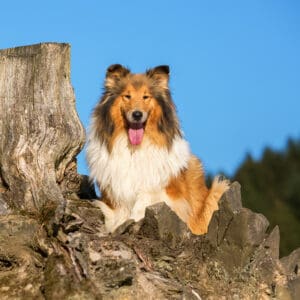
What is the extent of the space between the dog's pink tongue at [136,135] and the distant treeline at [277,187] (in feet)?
56.4

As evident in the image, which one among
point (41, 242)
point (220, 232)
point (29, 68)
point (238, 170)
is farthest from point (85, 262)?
point (238, 170)

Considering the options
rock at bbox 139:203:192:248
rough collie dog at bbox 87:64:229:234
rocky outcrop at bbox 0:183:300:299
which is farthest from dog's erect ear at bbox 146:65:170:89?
rock at bbox 139:203:192:248

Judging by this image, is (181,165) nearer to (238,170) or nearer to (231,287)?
(231,287)

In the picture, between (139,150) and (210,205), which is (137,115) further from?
(210,205)

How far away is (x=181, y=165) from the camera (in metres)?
11.6

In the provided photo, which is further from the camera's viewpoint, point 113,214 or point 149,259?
point 113,214

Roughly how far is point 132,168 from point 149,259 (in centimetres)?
204

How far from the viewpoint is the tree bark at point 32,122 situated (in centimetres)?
998

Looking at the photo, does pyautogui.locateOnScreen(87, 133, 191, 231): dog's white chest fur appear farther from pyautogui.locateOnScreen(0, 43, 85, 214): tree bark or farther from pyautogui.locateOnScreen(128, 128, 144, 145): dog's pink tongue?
pyautogui.locateOnScreen(0, 43, 85, 214): tree bark

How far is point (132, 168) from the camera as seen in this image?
11.5 m

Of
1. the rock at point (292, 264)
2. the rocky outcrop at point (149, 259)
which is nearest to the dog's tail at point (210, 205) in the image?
the rocky outcrop at point (149, 259)

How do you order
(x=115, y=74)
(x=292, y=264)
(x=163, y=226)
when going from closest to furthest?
(x=163, y=226)
(x=292, y=264)
(x=115, y=74)

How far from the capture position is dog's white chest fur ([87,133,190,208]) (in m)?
11.4

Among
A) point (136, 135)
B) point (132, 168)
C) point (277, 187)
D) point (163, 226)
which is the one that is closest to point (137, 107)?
point (136, 135)
